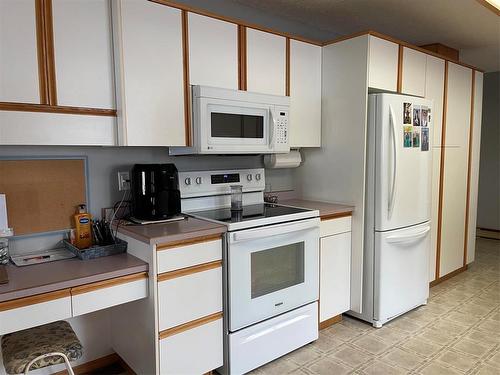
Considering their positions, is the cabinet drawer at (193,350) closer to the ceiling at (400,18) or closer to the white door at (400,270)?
the white door at (400,270)

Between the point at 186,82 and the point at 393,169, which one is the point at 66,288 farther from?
the point at 393,169

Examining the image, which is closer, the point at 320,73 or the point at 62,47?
the point at 62,47

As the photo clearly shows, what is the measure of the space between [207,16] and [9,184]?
1459 mm

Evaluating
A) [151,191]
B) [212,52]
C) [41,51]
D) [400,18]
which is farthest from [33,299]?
[400,18]

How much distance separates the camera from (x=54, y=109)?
1.82 metres

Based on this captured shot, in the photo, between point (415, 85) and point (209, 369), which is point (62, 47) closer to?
point (209, 369)

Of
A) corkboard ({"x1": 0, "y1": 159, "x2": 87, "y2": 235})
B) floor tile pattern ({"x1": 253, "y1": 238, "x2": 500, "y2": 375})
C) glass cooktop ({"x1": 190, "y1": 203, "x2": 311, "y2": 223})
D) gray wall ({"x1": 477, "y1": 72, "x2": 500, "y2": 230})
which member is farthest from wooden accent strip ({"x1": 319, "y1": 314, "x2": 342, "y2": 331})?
gray wall ({"x1": 477, "y1": 72, "x2": 500, "y2": 230})

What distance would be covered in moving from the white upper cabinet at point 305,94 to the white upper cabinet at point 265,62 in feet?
0.38

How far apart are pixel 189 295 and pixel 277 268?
63 centimetres

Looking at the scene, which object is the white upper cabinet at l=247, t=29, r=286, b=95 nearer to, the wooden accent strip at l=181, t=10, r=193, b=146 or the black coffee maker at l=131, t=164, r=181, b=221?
the wooden accent strip at l=181, t=10, r=193, b=146

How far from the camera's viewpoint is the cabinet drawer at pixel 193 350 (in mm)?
1938

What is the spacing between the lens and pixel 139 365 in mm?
2080

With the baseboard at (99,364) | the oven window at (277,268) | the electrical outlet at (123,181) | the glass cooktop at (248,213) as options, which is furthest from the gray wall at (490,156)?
the baseboard at (99,364)

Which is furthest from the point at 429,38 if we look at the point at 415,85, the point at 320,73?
the point at 320,73
